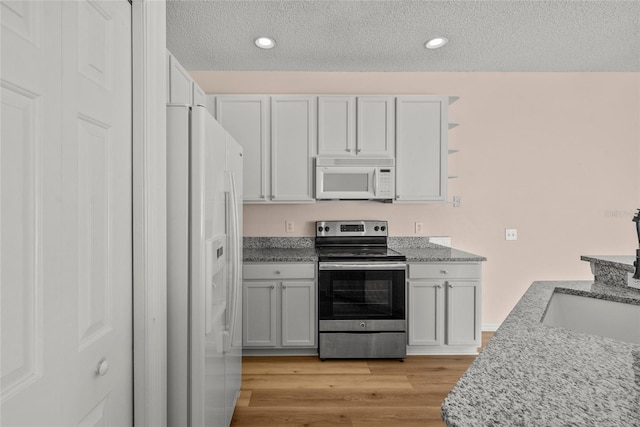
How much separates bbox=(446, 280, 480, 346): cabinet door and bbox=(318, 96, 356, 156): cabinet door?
61.3 inches

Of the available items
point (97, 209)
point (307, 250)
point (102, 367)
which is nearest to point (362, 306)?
point (307, 250)

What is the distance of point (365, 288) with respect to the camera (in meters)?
2.87

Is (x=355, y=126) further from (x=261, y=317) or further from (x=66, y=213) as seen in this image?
(x=66, y=213)

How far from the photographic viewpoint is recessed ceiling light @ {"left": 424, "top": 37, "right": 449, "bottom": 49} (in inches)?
112

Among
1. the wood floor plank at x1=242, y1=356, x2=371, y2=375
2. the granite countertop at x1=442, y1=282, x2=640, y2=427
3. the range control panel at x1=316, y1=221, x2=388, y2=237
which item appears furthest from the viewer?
the range control panel at x1=316, y1=221, x2=388, y2=237

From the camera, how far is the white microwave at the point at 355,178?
314 centimetres

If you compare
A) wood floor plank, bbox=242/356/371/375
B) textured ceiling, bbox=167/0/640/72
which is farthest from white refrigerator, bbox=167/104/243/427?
textured ceiling, bbox=167/0/640/72

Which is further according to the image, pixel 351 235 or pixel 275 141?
pixel 351 235

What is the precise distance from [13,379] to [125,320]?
0.49 metres

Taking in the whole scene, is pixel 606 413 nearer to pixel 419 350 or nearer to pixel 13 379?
pixel 13 379

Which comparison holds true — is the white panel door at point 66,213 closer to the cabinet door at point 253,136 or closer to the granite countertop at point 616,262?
the cabinet door at point 253,136

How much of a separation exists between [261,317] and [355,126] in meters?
1.92

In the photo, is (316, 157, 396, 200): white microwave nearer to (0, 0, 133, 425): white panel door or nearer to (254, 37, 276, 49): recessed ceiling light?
(254, 37, 276, 49): recessed ceiling light

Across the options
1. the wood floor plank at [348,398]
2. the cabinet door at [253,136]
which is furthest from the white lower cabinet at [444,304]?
the cabinet door at [253,136]
